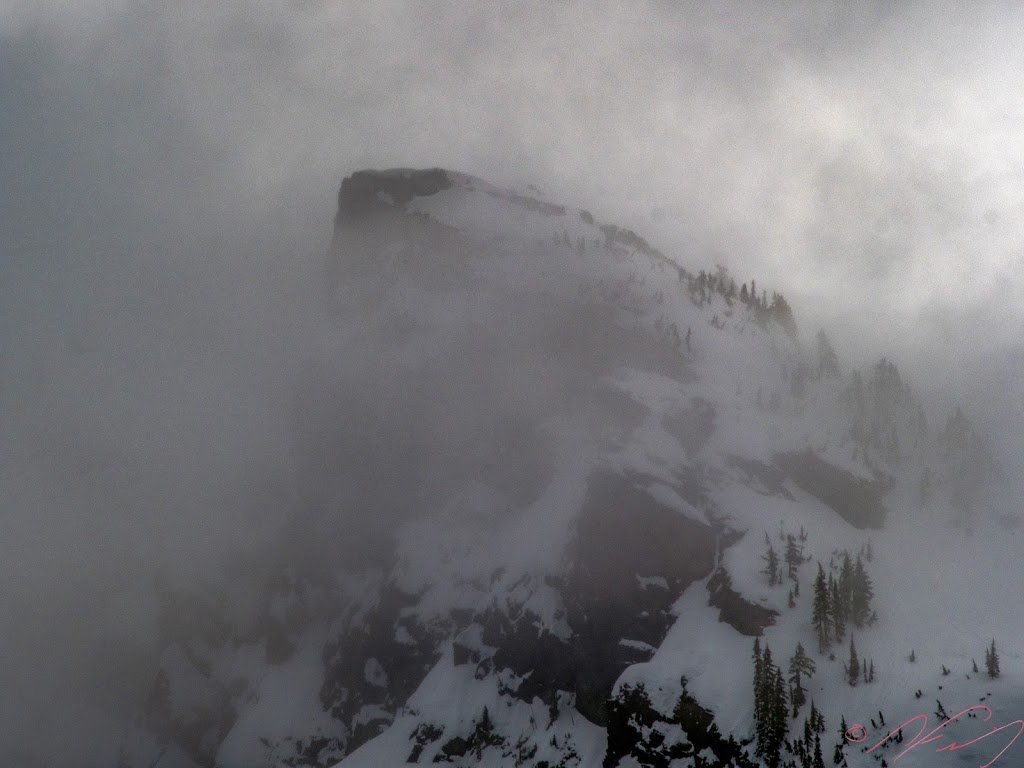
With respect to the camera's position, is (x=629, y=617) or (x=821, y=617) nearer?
(x=821, y=617)

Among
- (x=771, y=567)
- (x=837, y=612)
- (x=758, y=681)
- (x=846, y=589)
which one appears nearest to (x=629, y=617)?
(x=771, y=567)

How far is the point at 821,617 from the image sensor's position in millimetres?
145000

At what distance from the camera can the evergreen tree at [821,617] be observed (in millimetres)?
143500

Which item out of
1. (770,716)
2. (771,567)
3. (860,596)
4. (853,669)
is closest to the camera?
(770,716)

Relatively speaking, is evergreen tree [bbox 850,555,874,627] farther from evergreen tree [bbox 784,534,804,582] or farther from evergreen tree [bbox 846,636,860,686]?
evergreen tree [bbox 846,636,860,686]

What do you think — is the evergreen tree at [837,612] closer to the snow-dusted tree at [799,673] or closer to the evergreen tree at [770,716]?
the snow-dusted tree at [799,673]

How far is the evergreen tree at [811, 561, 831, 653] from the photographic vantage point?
5650 inches

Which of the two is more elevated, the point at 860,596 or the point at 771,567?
the point at 771,567

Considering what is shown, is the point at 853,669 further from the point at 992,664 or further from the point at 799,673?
the point at 992,664

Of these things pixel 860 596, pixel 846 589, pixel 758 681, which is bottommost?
pixel 758 681

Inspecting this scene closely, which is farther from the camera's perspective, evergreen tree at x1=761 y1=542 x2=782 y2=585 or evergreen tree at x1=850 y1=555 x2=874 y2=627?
evergreen tree at x1=761 y1=542 x2=782 y2=585

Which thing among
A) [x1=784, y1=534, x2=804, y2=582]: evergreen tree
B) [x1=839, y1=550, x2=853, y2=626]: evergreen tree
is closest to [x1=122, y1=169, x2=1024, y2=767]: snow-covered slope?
[x1=784, y1=534, x2=804, y2=582]: evergreen tree

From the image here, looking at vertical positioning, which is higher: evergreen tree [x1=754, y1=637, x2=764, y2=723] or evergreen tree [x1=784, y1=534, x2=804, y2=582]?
evergreen tree [x1=784, y1=534, x2=804, y2=582]

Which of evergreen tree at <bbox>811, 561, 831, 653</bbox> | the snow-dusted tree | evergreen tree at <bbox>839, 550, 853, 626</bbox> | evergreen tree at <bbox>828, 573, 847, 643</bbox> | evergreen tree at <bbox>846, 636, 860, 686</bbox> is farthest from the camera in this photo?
evergreen tree at <bbox>839, 550, 853, 626</bbox>
